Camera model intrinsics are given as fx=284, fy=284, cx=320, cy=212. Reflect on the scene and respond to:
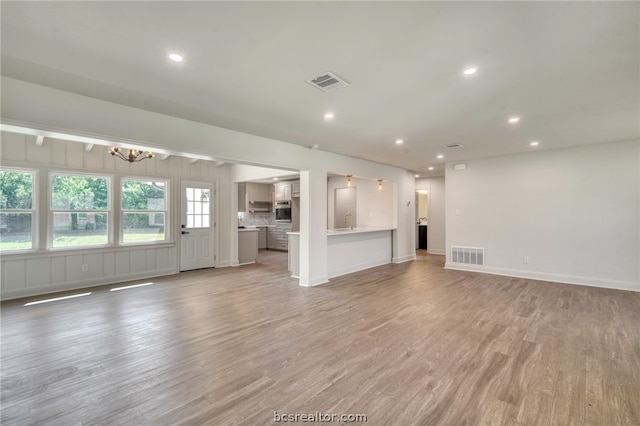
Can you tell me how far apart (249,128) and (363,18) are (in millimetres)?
2679

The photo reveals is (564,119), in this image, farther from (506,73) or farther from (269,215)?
(269,215)

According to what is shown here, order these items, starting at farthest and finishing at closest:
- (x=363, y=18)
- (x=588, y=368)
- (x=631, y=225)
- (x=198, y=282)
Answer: (x=198, y=282) → (x=631, y=225) → (x=588, y=368) → (x=363, y=18)

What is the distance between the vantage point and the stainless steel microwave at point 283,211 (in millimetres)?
10155

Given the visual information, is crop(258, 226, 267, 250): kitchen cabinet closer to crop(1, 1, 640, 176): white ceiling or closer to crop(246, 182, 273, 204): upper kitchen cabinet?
crop(246, 182, 273, 204): upper kitchen cabinet

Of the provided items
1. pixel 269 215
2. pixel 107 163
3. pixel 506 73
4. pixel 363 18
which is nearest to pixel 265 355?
pixel 363 18

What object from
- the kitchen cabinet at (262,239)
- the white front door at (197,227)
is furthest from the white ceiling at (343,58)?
the kitchen cabinet at (262,239)

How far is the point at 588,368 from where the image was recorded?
2510mm

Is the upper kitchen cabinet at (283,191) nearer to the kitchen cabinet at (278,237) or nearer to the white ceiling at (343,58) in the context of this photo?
the kitchen cabinet at (278,237)

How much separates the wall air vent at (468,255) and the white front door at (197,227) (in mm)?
6020

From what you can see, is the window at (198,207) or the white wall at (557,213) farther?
the window at (198,207)

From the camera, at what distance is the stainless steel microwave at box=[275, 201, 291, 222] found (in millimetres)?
10155

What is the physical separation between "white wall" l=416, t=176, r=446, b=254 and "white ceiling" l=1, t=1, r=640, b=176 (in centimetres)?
571

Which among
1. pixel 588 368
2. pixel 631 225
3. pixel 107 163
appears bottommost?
pixel 588 368

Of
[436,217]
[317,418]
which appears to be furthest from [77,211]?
[436,217]
